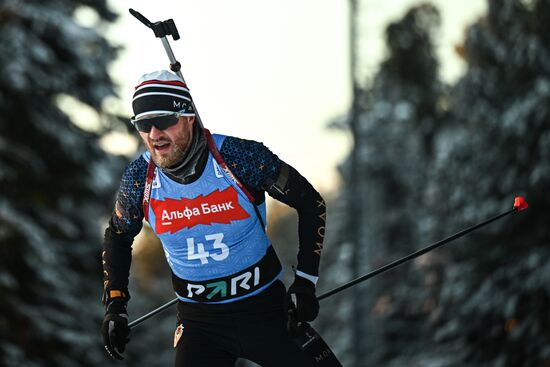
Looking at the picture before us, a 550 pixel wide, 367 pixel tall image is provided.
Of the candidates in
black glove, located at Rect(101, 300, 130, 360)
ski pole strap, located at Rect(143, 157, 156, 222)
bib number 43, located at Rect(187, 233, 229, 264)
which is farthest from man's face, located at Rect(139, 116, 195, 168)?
black glove, located at Rect(101, 300, 130, 360)

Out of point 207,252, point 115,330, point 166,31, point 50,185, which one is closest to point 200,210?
point 207,252

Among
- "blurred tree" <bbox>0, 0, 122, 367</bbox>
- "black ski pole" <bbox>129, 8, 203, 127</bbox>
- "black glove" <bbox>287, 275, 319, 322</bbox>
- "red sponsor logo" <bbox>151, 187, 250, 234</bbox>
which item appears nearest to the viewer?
"black glove" <bbox>287, 275, 319, 322</bbox>

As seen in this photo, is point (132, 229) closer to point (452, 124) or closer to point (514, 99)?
point (514, 99)

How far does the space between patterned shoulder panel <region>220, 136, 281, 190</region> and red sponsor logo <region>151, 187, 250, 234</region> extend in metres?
0.13

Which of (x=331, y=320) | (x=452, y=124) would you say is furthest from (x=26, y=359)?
(x=331, y=320)

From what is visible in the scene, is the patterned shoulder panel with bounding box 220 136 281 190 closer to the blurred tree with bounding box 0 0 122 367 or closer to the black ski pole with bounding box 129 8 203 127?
the black ski pole with bounding box 129 8 203 127

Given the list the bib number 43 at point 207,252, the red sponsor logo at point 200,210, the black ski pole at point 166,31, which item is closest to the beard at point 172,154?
the red sponsor logo at point 200,210

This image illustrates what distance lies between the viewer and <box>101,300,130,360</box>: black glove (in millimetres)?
5977

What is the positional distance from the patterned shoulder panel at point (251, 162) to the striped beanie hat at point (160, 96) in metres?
0.31

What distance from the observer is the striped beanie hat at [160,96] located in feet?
18.5

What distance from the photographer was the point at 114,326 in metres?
5.98

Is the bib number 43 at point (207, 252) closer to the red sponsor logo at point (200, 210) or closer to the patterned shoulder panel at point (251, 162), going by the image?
the red sponsor logo at point (200, 210)

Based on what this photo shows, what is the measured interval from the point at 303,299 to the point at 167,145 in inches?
40.0

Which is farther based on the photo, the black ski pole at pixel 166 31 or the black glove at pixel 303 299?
the black ski pole at pixel 166 31
